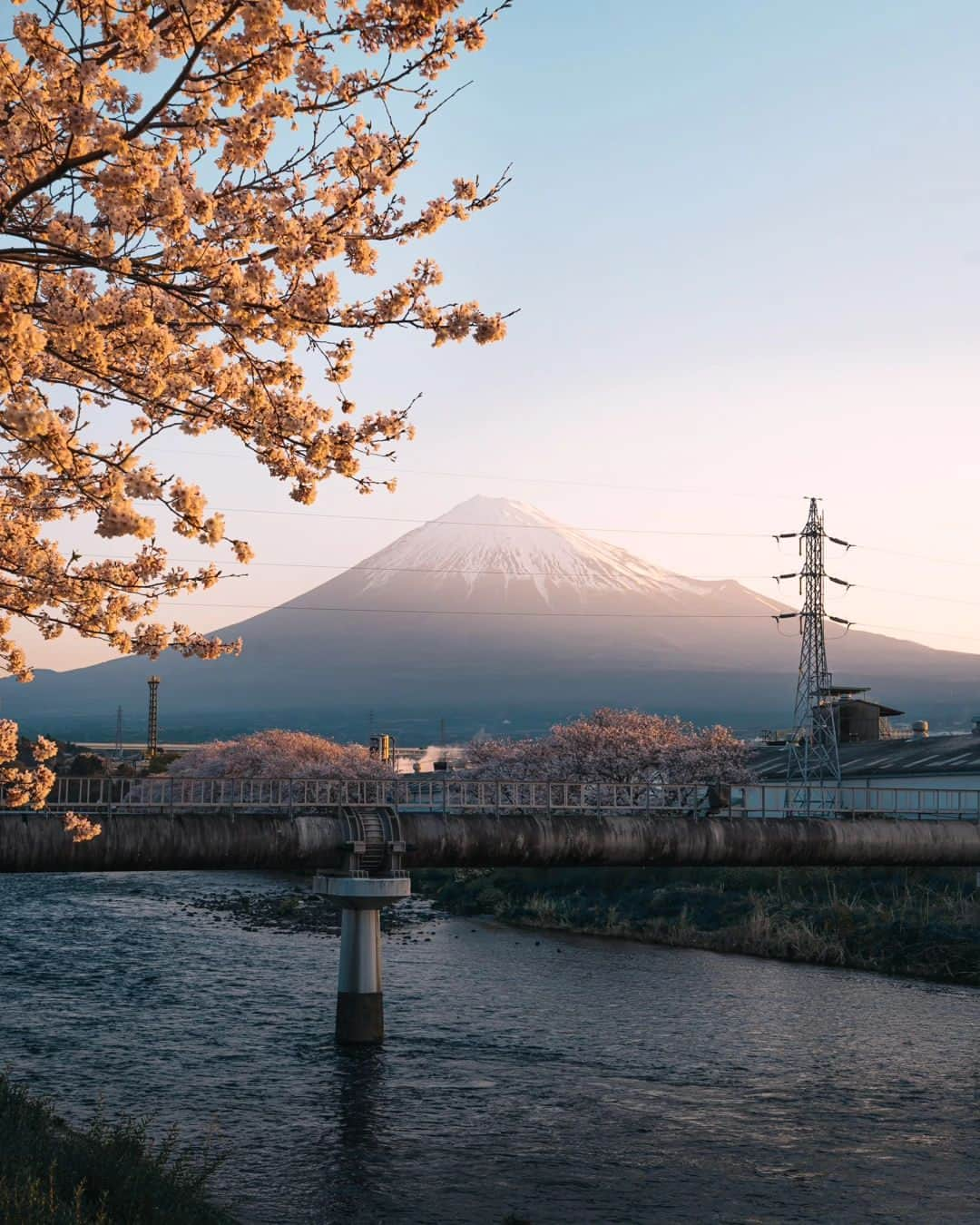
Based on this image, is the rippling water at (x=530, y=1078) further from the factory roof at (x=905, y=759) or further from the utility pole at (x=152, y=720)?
the utility pole at (x=152, y=720)

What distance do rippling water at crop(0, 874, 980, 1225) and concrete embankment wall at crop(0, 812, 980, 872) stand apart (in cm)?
511

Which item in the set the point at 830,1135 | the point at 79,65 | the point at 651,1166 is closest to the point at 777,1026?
the point at 830,1135

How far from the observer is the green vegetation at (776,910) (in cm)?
5644

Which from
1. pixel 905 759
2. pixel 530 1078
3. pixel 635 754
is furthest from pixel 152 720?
pixel 530 1078

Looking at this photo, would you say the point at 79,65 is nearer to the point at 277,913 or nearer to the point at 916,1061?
the point at 916,1061

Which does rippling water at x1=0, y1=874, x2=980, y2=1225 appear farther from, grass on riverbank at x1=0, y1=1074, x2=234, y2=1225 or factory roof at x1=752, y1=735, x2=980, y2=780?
factory roof at x1=752, y1=735, x2=980, y2=780

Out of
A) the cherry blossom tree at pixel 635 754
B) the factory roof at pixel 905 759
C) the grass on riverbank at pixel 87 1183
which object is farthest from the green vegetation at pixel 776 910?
the grass on riverbank at pixel 87 1183

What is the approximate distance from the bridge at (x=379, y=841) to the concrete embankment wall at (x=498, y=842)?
0.04m

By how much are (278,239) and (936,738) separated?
89888mm

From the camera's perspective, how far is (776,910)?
65125 millimetres

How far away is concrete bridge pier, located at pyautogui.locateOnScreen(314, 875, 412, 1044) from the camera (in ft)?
131

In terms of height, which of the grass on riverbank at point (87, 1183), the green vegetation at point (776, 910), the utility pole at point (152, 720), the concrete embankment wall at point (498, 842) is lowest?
the green vegetation at point (776, 910)

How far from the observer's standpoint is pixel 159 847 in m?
41.5

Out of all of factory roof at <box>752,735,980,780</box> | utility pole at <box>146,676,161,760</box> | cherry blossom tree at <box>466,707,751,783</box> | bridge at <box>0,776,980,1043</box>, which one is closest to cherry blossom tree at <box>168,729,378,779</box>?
utility pole at <box>146,676,161,760</box>
